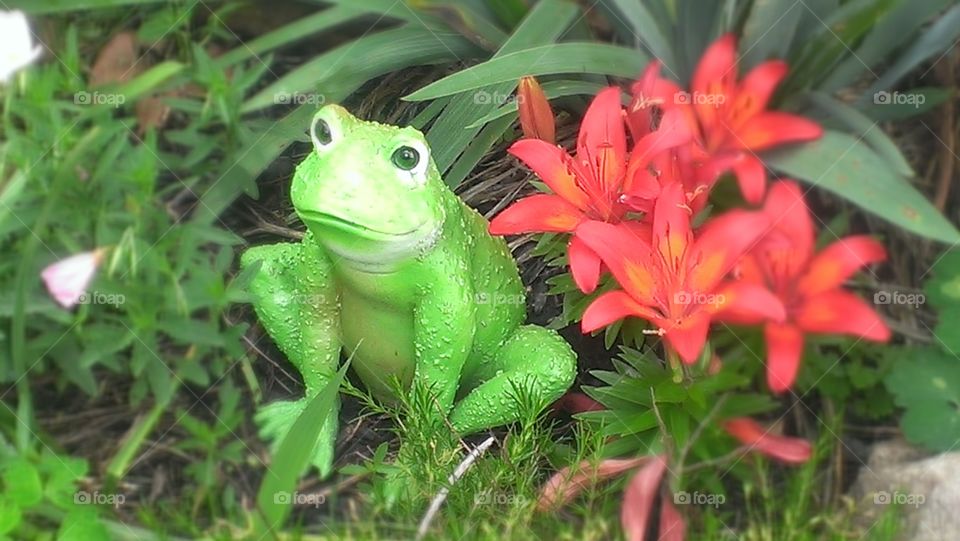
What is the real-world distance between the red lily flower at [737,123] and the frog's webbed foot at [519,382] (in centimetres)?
22

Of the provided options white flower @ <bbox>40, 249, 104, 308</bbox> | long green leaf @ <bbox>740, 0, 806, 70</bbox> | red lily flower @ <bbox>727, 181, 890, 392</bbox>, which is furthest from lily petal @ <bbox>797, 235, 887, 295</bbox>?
white flower @ <bbox>40, 249, 104, 308</bbox>

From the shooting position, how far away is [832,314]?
3.23ft

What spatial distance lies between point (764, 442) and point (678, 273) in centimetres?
19

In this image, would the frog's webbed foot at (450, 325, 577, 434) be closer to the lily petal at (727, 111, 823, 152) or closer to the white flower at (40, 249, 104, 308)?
the lily petal at (727, 111, 823, 152)

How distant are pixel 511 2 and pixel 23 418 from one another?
0.69m

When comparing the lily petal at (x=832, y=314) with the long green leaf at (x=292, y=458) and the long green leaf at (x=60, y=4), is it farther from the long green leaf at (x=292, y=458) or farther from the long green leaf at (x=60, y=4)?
the long green leaf at (x=60, y=4)

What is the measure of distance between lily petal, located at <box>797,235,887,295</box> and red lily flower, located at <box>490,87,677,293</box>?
0.55 feet

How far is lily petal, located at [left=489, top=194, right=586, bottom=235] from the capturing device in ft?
3.36

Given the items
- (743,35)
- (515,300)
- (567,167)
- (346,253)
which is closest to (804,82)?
(743,35)

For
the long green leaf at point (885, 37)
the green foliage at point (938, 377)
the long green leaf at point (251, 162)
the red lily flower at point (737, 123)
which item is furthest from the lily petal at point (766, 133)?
the long green leaf at point (251, 162)

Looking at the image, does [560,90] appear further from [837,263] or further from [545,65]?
[837,263]

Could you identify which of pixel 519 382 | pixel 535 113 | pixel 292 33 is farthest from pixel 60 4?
pixel 519 382

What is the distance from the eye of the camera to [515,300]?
1113mm

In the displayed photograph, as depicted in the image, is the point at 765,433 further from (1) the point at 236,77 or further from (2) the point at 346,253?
(1) the point at 236,77
